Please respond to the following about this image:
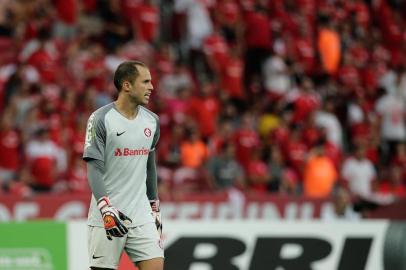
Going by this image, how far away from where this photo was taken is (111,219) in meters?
6.54

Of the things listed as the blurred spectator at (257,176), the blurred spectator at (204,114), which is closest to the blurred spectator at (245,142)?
the blurred spectator at (257,176)

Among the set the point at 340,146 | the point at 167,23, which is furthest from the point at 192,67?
the point at 340,146

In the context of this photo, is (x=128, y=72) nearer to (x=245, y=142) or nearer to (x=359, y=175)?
(x=245, y=142)

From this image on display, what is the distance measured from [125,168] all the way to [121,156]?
83 millimetres

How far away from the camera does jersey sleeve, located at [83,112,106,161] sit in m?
6.70

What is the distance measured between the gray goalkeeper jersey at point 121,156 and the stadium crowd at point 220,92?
7127mm

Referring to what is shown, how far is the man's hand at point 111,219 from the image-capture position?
654 cm

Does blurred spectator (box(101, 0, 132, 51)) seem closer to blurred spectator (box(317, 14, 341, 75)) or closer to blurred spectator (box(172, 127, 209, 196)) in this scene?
blurred spectator (box(172, 127, 209, 196))

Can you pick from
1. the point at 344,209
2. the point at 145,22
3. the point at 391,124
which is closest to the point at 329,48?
the point at 391,124

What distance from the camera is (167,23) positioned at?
18.8 m

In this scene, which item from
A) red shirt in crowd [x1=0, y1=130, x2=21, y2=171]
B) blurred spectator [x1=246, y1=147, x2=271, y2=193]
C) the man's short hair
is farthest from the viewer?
blurred spectator [x1=246, y1=147, x2=271, y2=193]

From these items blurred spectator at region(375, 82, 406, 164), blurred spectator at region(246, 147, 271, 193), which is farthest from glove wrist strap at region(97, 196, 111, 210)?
blurred spectator at region(375, 82, 406, 164)

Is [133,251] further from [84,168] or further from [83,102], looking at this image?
[83,102]

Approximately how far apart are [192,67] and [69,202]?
16.5ft
